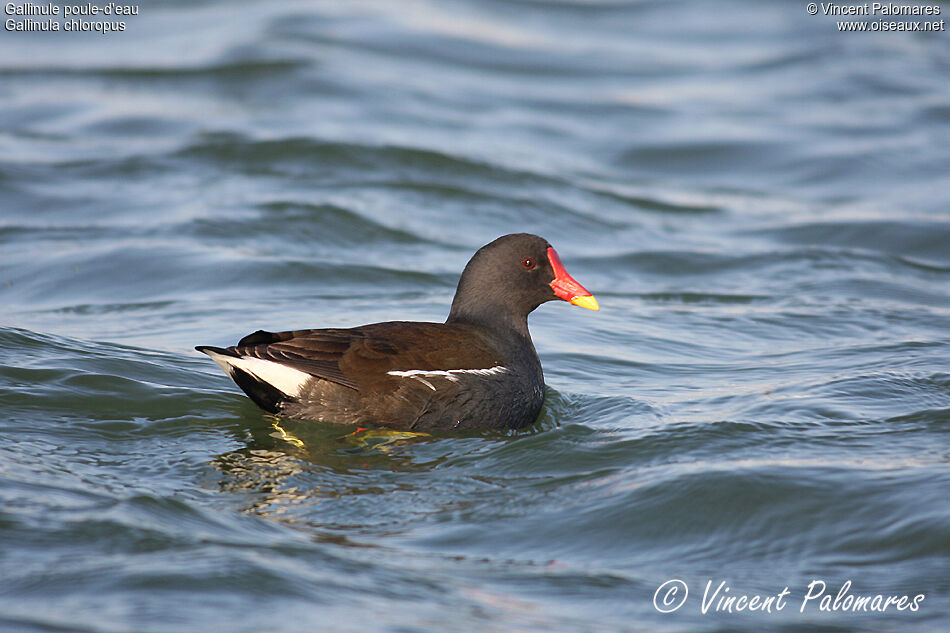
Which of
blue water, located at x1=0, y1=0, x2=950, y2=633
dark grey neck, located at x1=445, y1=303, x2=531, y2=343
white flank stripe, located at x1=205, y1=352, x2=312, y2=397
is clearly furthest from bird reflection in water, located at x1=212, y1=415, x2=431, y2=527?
dark grey neck, located at x1=445, y1=303, x2=531, y2=343

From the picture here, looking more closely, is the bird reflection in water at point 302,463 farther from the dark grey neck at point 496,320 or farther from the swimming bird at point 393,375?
the dark grey neck at point 496,320

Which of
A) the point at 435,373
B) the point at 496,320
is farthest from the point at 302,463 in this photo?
the point at 496,320

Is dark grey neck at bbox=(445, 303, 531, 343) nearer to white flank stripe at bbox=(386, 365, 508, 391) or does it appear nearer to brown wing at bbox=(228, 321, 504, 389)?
brown wing at bbox=(228, 321, 504, 389)

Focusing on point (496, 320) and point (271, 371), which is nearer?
point (271, 371)

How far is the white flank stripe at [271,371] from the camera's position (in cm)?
586

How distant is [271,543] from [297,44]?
14.7 metres

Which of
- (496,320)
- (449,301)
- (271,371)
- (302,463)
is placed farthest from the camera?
(449,301)

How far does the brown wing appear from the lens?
5.98 m

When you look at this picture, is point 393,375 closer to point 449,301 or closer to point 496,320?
point 496,320

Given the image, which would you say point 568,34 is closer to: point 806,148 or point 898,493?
point 806,148

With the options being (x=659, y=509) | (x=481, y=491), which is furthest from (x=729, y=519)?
(x=481, y=491)

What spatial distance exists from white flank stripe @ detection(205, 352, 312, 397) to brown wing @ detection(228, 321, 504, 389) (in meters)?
0.03

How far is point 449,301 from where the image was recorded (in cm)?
939

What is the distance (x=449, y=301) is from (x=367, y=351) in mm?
3273
